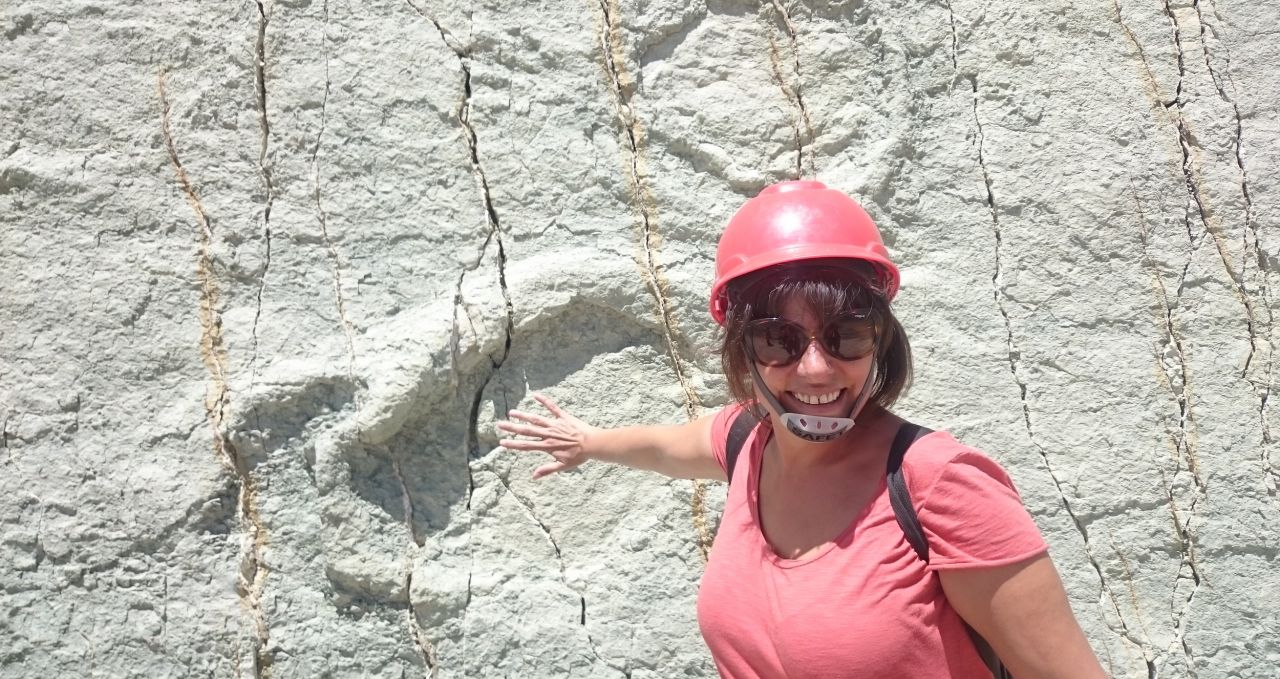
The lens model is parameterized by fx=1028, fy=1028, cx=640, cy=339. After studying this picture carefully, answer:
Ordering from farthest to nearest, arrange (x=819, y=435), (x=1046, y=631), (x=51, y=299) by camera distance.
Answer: (x=51, y=299)
(x=819, y=435)
(x=1046, y=631)

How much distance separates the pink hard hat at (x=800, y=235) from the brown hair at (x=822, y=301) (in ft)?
0.06

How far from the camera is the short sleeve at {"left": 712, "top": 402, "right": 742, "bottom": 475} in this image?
66.6 inches

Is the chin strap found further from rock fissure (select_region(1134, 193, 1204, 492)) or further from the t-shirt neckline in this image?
rock fissure (select_region(1134, 193, 1204, 492))

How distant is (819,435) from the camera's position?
1.32 meters

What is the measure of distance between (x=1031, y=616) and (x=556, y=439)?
3.26 feet

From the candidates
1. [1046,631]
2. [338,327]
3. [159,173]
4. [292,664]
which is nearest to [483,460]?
[338,327]

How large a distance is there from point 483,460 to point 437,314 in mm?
322

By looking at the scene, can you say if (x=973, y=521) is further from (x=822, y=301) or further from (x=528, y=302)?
(x=528, y=302)

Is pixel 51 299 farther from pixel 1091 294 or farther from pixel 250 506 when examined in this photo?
pixel 1091 294

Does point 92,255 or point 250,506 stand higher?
point 92,255

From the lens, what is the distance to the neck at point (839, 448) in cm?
136

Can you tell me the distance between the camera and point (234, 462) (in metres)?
2.11

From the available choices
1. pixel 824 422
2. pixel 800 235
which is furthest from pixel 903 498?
pixel 800 235

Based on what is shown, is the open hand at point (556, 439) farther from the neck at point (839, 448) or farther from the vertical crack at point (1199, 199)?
the vertical crack at point (1199, 199)
